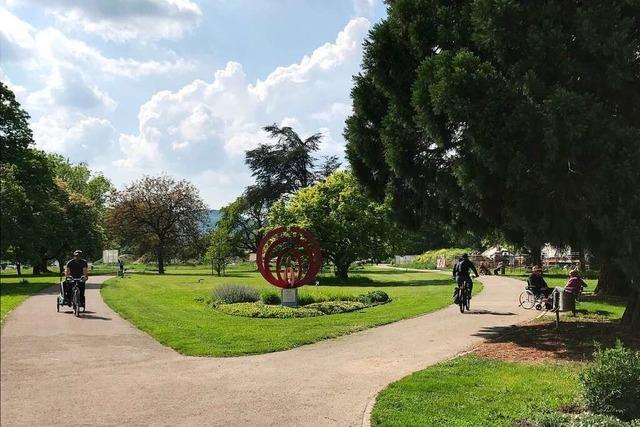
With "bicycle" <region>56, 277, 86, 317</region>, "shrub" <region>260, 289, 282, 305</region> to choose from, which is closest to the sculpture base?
"shrub" <region>260, 289, 282, 305</region>

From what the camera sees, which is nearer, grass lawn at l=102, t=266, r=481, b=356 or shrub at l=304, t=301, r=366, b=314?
grass lawn at l=102, t=266, r=481, b=356

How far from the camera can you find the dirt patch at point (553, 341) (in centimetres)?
1110

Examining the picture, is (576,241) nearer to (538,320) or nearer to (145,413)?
(538,320)

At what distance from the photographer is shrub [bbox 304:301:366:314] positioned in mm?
18500

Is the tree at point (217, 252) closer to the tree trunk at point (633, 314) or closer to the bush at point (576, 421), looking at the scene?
the tree trunk at point (633, 314)

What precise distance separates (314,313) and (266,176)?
5103cm

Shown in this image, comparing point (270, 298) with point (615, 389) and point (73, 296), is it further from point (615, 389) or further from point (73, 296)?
point (615, 389)

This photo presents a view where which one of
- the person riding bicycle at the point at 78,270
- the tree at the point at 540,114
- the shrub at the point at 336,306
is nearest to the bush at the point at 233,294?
the shrub at the point at 336,306

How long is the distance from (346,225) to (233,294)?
1858 centimetres

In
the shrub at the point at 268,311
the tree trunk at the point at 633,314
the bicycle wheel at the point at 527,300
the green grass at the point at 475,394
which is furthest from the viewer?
the bicycle wheel at the point at 527,300

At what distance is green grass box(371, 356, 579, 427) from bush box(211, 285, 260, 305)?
1228 centimetres

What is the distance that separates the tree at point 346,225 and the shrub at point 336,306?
18587 mm

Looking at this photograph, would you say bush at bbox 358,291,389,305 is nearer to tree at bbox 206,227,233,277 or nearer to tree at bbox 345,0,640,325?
tree at bbox 345,0,640,325

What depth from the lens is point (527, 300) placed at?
18797 mm
